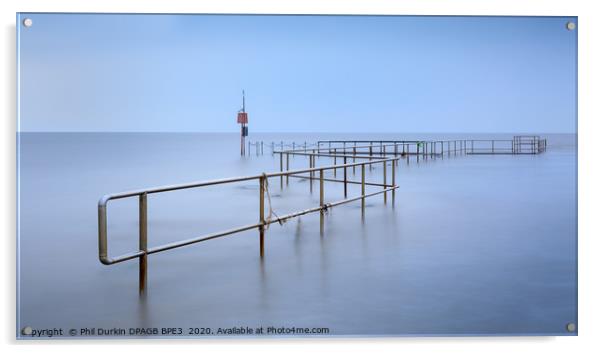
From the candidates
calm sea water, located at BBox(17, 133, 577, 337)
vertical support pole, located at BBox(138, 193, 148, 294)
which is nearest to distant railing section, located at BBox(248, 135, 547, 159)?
calm sea water, located at BBox(17, 133, 577, 337)

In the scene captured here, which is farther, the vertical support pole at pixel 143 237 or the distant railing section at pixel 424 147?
the distant railing section at pixel 424 147

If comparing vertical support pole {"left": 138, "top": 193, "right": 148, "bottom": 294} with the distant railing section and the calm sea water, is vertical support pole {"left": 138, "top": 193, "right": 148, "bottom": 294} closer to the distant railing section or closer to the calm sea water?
the calm sea water

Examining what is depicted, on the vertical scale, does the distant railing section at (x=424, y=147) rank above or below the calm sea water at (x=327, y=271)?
above

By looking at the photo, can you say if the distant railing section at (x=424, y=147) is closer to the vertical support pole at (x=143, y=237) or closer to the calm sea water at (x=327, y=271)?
the calm sea water at (x=327, y=271)

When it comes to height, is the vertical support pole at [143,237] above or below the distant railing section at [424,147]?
below

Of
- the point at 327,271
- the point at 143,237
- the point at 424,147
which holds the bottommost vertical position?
the point at 327,271

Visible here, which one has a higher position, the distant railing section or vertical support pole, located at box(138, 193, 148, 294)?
the distant railing section

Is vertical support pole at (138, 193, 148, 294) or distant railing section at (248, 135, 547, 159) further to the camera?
distant railing section at (248, 135, 547, 159)

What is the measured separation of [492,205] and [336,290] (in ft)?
14.0

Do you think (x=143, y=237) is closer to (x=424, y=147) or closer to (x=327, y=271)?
(x=327, y=271)

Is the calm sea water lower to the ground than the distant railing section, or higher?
lower

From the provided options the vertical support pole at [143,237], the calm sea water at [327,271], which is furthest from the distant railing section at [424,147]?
the vertical support pole at [143,237]

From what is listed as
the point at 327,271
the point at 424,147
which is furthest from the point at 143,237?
the point at 424,147

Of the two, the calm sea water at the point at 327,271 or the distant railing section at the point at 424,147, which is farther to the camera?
the distant railing section at the point at 424,147
